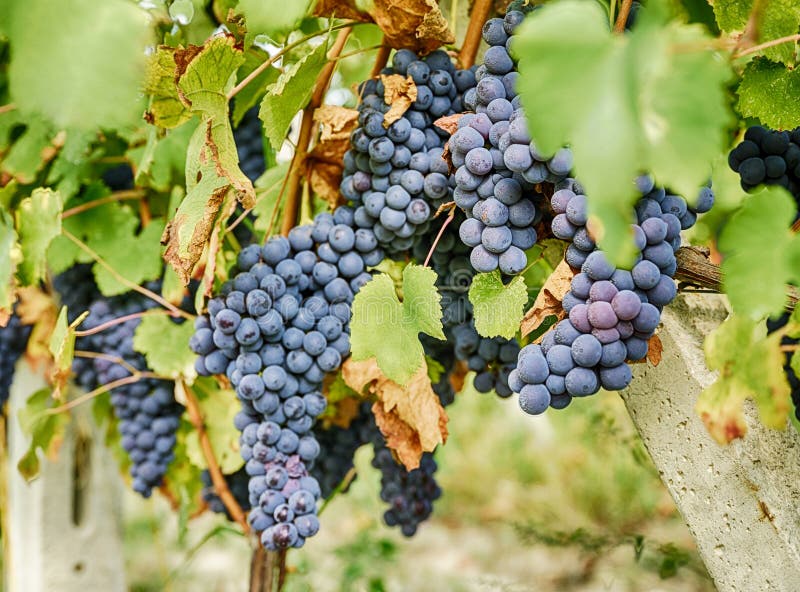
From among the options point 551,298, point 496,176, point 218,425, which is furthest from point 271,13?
point 218,425

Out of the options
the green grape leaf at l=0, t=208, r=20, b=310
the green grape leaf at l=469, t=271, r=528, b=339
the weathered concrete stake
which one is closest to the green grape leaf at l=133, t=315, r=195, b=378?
the green grape leaf at l=0, t=208, r=20, b=310

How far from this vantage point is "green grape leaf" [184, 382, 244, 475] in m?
1.16

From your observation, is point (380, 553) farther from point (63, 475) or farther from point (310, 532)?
point (310, 532)

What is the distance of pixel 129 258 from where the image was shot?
1.16 m

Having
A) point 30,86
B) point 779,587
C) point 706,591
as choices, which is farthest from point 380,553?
point 30,86

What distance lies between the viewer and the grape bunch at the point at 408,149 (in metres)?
0.82

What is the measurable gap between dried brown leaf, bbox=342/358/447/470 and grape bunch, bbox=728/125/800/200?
45 cm

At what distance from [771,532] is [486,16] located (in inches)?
26.7

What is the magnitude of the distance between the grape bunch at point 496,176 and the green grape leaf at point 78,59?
0.35m

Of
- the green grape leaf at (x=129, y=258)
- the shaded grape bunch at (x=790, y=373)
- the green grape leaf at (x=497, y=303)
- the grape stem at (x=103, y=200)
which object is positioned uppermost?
the green grape leaf at (x=497, y=303)

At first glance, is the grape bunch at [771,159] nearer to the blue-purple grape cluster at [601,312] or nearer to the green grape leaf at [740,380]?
the blue-purple grape cluster at [601,312]

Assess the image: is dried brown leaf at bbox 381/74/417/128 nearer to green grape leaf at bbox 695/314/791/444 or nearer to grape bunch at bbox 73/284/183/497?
green grape leaf at bbox 695/314/791/444

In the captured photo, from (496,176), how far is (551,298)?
13 cm

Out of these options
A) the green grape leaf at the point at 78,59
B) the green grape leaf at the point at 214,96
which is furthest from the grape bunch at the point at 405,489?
the green grape leaf at the point at 78,59
